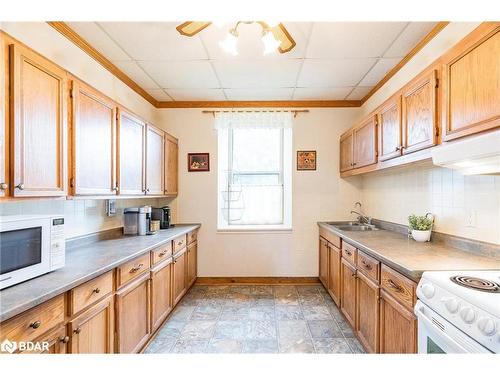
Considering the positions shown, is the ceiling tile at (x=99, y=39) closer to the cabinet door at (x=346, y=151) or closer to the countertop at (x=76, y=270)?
the countertop at (x=76, y=270)

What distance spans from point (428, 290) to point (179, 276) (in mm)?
2351

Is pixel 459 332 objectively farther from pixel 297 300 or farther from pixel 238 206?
pixel 238 206

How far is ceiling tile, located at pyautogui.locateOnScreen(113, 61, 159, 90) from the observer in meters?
2.47

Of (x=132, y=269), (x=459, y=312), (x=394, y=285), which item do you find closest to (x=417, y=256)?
(x=394, y=285)

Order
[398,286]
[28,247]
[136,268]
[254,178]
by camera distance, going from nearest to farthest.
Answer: [28,247] → [398,286] → [136,268] → [254,178]

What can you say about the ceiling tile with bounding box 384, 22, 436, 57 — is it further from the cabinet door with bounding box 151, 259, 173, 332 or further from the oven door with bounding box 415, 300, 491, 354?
the cabinet door with bounding box 151, 259, 173, 332

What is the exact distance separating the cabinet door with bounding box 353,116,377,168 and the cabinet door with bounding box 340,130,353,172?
0.14 meters

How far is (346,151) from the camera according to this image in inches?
128

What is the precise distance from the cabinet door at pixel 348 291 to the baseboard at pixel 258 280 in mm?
945

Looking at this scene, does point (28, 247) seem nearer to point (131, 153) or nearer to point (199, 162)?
point (131, 153)

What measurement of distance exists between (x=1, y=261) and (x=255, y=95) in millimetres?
2918

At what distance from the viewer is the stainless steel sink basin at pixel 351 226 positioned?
3063 millimetres

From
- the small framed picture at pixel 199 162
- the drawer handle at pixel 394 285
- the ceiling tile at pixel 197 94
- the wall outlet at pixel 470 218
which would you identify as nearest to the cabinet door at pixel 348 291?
the drawer handle at pixel 394 285
